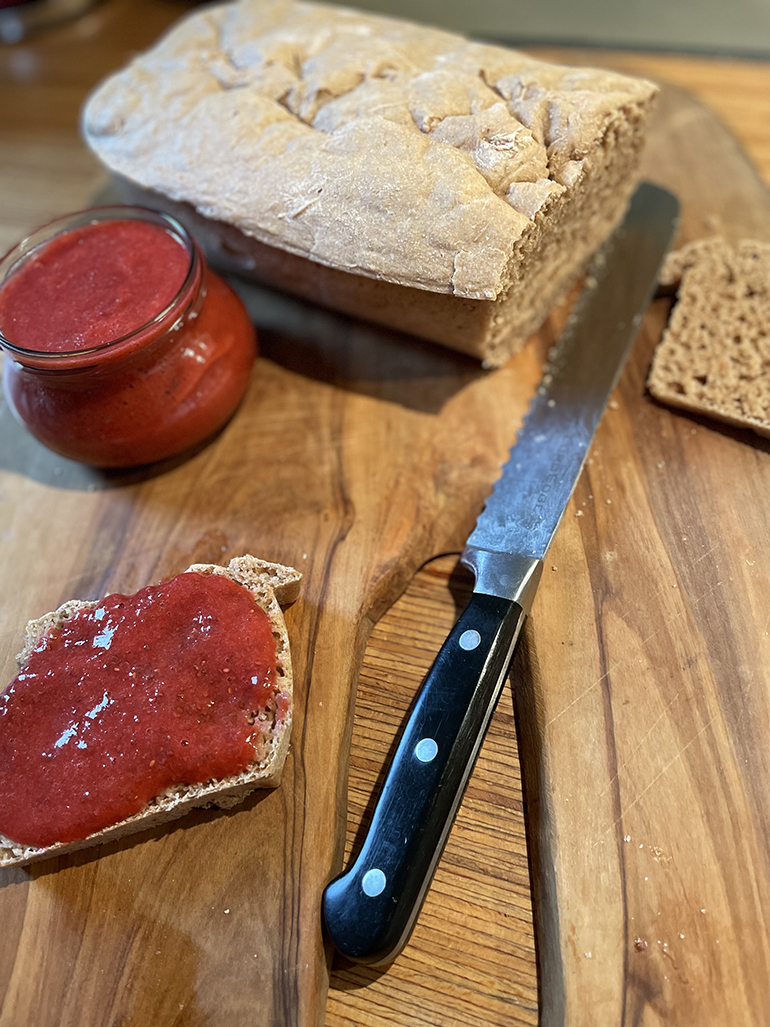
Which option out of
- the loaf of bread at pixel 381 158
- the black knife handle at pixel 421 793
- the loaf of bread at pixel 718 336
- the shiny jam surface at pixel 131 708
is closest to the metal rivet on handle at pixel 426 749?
the black knife handle at pixel 421 793

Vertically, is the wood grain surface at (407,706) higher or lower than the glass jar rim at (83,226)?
lower

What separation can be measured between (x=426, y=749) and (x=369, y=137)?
1.70 m

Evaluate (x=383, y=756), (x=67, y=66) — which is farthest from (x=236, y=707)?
(x=67, y=66)

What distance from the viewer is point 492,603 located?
6.29 feet

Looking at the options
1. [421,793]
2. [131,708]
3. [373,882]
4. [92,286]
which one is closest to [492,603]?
[421,793]

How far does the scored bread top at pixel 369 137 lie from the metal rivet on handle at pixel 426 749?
1183mm

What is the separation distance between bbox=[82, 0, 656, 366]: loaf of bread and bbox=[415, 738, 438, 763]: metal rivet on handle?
3.81 feet

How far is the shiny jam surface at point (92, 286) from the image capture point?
6.79ft

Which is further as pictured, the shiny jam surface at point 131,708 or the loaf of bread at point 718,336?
the loaf of bread at point 718,336

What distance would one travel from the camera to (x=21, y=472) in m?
2.45

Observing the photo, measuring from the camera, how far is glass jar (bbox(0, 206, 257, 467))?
6.72ft

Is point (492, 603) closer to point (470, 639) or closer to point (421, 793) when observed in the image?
point (470, 639)

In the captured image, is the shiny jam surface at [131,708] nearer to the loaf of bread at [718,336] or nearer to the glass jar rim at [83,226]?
the glass jar rim at [83,226]

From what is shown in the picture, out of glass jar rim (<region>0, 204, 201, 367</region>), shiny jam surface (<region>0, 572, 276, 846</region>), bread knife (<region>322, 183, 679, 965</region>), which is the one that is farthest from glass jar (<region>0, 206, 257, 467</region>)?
bread knife (<region>322, 183, 679, 965</region>)
